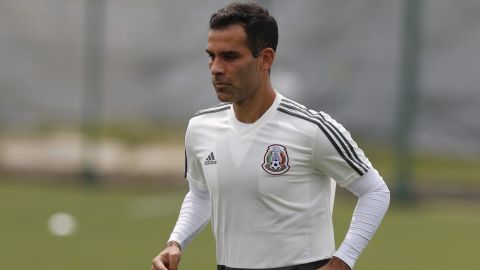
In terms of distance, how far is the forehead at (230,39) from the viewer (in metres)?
5.30

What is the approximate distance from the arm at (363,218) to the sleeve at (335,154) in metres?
0.07

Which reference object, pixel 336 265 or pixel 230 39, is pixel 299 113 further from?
pixel 336 265

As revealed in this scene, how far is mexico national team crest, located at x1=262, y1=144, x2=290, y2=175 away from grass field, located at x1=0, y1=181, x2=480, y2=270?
6819 mm

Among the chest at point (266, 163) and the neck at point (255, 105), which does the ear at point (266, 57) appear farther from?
the chest at point (266, 163)

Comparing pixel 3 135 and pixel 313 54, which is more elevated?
pixel 313 54

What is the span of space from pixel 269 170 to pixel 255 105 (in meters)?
0.30

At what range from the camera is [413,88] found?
701 inches

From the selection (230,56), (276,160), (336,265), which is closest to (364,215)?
(336,265)

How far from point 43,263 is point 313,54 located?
25.5ft

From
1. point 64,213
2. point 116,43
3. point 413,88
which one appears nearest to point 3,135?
→ point 116,43

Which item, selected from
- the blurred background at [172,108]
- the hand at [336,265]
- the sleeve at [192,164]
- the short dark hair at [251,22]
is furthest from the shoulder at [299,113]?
the blurred background at [172,108]

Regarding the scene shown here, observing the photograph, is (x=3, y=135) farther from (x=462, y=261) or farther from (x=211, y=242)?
(x=462, y=261)

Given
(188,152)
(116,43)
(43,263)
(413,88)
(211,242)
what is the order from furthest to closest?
(116,43) < (413,88) < (211,242) < (43,263) < (188,152)

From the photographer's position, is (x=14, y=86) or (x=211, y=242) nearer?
(x=211, y=242)
